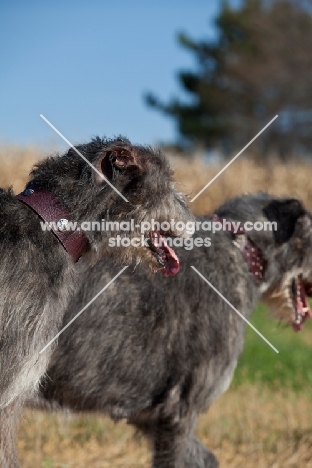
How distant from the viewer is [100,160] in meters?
3.70

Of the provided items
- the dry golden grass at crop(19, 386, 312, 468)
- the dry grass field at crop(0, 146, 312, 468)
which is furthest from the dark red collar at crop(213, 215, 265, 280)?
the dry golden grass at crop(19, 386, 312, 468)

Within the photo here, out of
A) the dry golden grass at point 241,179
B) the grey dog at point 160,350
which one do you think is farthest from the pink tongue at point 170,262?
the dry golden grass at point 241,179

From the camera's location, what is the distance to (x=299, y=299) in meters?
5.88

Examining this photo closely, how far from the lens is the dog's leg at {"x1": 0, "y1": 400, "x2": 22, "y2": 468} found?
4000 mm

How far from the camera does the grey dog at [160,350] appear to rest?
4.77 metres


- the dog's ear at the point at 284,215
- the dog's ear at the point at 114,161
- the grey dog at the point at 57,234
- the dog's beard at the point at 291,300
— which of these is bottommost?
the grey dog at the point at 57,234

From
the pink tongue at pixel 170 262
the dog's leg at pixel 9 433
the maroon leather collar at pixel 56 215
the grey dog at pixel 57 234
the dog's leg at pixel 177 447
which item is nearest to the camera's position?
the grey dog at pixel 57 234

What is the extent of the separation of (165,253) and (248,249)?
1.52 m

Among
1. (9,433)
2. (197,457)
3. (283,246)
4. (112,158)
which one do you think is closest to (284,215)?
(283,246)

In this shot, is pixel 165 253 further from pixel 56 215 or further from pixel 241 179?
pixel 241 179

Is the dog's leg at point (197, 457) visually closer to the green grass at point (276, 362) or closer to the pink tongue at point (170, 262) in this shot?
the pink tongue at point (170, 262)

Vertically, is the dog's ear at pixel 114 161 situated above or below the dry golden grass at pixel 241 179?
below

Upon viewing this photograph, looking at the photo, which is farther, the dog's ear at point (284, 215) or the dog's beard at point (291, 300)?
the dog's beard at point (291, 300)

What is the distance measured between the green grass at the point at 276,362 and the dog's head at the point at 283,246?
5.52 ft
